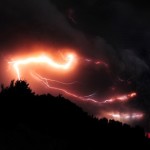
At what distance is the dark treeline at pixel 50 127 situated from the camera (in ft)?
46.6

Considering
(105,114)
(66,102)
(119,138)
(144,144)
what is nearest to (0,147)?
(66,102)

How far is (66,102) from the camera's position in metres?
18.7

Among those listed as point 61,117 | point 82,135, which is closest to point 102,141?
point 82,135

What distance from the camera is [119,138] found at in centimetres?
1808

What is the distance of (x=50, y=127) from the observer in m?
16.1

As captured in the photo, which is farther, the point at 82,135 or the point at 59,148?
the point at 82,135

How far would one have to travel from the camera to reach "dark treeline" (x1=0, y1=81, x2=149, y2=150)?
1422cm

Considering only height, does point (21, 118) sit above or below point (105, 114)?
below

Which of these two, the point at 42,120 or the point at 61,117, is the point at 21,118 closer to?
the point at 42,120

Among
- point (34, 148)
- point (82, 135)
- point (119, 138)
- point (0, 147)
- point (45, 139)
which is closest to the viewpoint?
point (0, 147)

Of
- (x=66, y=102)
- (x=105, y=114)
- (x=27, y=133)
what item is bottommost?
(x=27, y=133)

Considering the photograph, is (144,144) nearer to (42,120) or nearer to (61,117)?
(61,117)

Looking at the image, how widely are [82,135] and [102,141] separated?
142 cm

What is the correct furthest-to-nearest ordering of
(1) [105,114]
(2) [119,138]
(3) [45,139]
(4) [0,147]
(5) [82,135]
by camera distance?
(1) [105,114] → (2) [119,138] → (5) [82,135] → (3) [45,139] → (4) [0,147]
